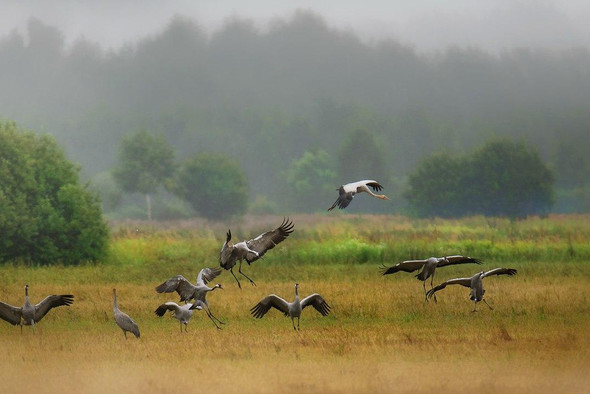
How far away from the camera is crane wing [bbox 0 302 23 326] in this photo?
19094mm

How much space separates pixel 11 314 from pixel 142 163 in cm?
8064

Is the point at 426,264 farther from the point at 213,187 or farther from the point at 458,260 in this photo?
the point at 213,187

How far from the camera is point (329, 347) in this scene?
1814 cm

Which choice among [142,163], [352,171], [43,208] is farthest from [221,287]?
[352,171]

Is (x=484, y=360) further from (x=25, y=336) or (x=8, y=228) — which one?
(x=8, y=228)

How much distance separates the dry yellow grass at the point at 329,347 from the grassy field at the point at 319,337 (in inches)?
1.2

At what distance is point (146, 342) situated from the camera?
19094mm

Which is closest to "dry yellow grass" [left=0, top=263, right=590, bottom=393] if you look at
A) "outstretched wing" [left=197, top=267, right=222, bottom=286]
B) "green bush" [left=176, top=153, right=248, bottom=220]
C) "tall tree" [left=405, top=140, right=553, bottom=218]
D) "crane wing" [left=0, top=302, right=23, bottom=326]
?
"crane wing" [left=0, top=302, right=23, bottom=326]

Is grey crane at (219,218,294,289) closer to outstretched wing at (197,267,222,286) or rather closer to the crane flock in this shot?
the crane flock

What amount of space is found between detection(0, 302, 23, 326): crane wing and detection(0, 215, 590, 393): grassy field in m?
0.52

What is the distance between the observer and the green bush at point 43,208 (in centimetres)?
4169

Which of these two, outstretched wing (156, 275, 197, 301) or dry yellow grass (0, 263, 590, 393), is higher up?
outstretched wing (156, 275, 197, 301)

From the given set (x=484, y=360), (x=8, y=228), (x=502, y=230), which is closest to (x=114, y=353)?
(x=484, y=360)

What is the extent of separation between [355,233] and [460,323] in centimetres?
2887
